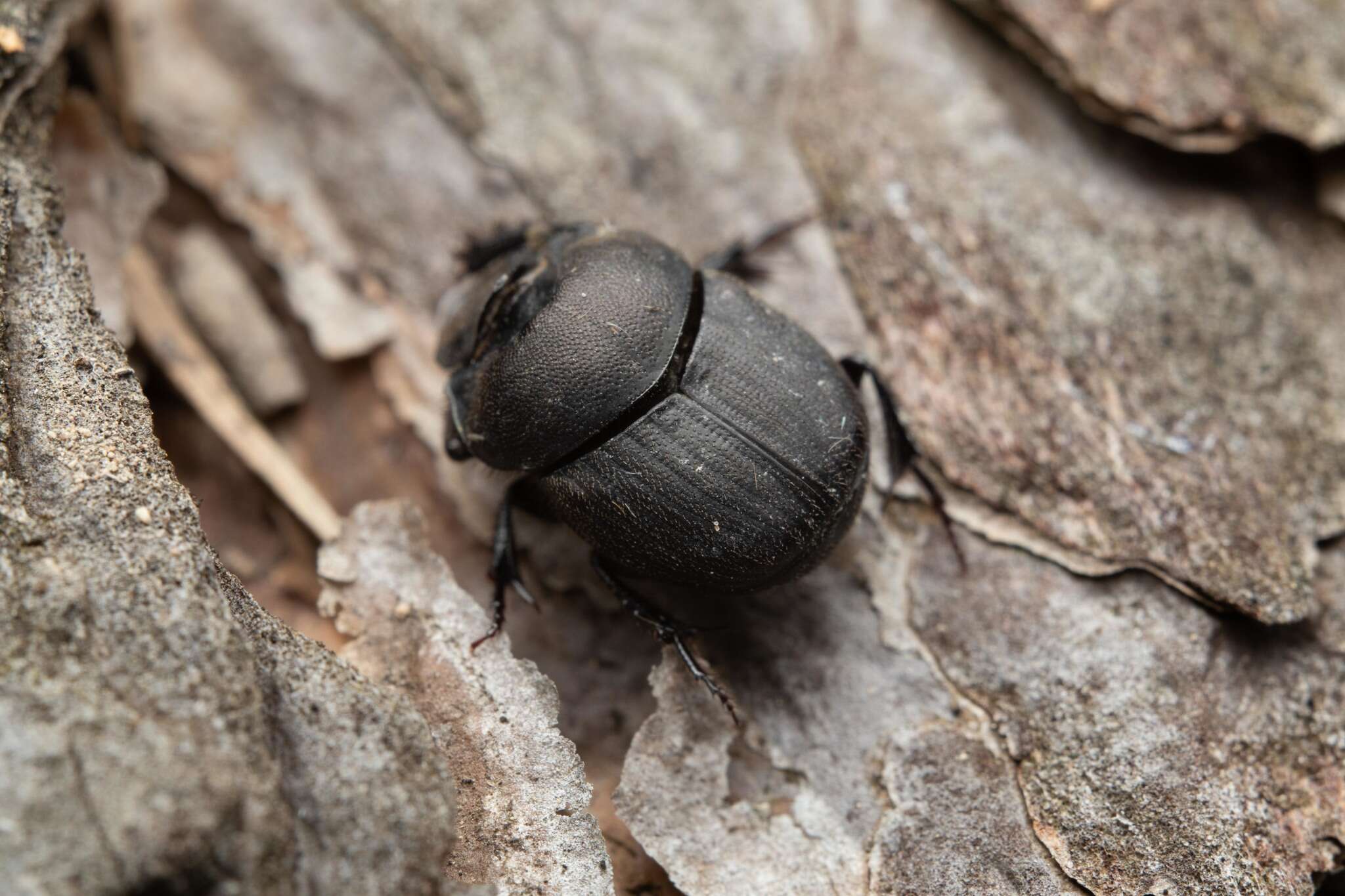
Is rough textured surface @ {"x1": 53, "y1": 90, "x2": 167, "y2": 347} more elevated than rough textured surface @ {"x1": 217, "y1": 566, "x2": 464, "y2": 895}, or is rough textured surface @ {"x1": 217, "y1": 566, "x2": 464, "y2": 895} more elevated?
rough textured surface @ {"x1": 53, "y1": 90, "x2": 167, "y2": 347}

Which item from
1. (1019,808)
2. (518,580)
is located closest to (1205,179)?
(1019,808)

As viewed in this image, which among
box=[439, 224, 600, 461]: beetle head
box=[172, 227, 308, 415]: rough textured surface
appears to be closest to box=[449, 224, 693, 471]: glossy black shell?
box=[439, 224, 600, 461]: beetle head

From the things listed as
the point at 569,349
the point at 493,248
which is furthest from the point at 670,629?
the point at 493,248

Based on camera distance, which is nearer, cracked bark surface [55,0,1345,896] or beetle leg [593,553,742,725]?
cracked bark surface [55,0,1345,896]

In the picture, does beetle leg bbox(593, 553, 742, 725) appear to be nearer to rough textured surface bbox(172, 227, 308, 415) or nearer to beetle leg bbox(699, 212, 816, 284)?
beetle leg bbox(699, 212, 816, 284)

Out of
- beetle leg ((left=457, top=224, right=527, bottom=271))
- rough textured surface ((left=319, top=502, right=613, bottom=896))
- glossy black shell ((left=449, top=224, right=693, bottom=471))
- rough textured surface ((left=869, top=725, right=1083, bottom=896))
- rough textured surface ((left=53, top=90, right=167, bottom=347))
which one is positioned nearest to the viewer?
rough textured surface ((left=319, top=502, right=613, bottom=896))
